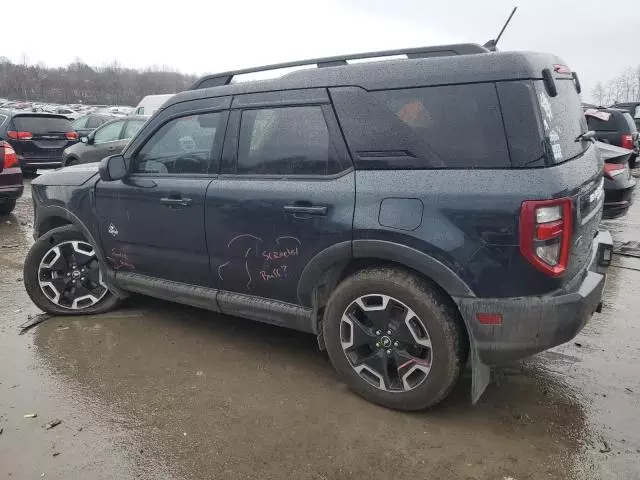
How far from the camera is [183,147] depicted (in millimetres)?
3584

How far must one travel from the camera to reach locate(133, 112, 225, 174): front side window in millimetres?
3414

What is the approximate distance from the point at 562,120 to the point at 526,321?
106 cm

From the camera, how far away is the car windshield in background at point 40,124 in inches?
431

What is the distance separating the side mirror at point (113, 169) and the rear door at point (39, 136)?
8.72 meters

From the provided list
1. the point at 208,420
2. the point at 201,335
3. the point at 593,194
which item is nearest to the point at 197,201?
the point at 201,335

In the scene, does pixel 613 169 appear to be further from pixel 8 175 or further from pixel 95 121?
pixel 95 121

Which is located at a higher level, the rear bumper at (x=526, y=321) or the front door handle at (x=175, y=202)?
the front door handle at (x=175, y=202)

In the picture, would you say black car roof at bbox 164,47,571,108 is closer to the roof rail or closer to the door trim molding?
the roof rail

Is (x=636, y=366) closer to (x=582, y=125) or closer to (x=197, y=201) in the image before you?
(x=582, y=125)

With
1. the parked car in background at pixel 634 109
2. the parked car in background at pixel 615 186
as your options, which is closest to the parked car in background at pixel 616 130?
the parked car in background at pixel 615 186

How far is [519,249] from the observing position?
236 cm

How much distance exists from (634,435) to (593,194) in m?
1.27

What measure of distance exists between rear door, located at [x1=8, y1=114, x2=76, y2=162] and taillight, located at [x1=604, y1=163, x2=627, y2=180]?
35.6 ft

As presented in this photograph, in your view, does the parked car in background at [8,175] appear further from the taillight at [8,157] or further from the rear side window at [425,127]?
the rear side window at [425,127]
